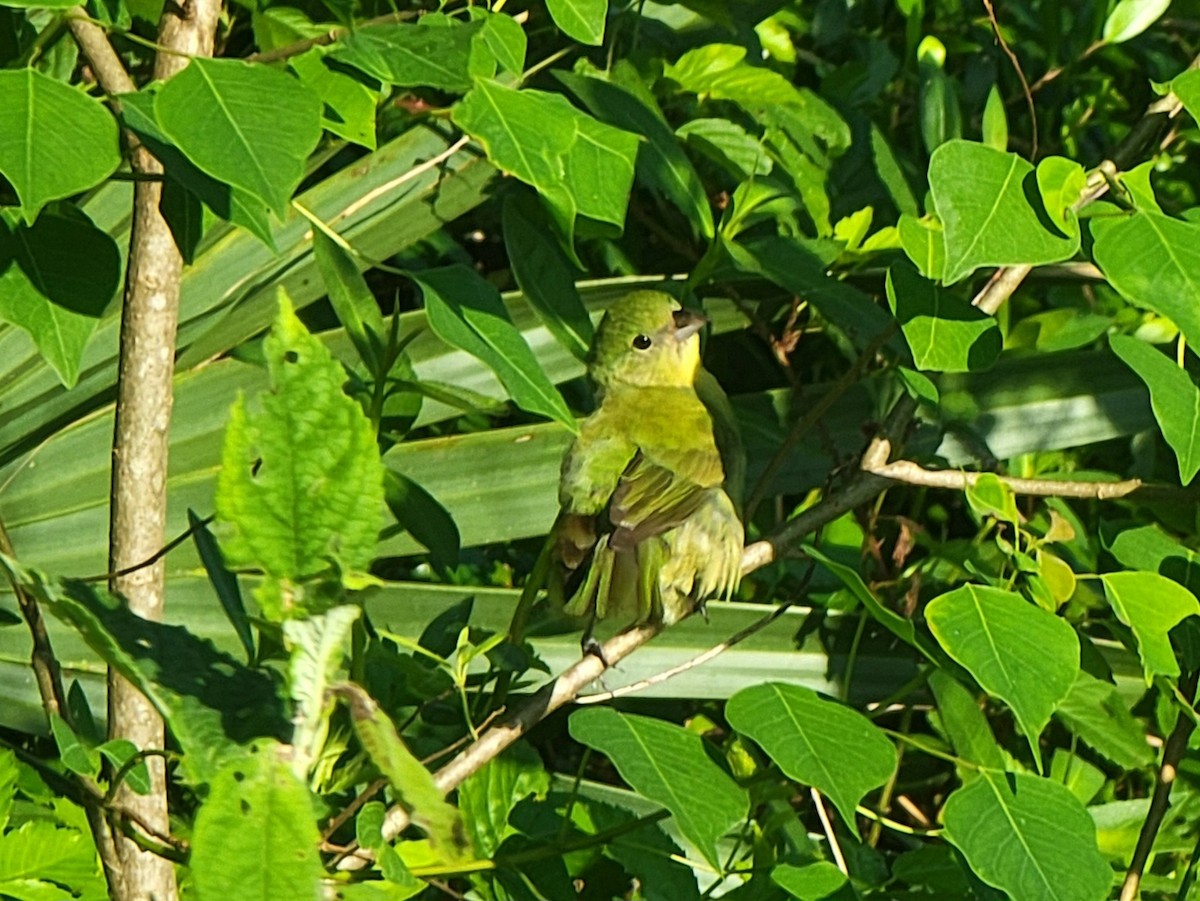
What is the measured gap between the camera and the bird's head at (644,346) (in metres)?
2.74

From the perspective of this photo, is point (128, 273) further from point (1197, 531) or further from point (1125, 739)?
point (1197, 531)

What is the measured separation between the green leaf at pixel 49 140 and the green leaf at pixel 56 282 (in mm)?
167

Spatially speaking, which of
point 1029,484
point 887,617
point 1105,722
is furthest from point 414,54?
point 1105,722

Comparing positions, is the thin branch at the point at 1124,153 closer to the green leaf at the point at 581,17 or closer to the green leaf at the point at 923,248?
the green leaf at the point at 923,248

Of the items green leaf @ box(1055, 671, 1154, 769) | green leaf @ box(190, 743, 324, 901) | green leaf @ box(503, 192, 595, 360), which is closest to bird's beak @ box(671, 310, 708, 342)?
green leaf @ box(503, 192, 595, 360)

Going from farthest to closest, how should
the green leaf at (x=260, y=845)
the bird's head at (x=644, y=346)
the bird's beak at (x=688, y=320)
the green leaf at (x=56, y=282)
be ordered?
the bird's head at (x=644, y=346) → the bird's beak at (x=688, y=320) → the green leaf at (x=56, y=282) → the green leaf at (x=260, y=845)

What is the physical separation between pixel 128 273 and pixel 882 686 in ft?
4.57

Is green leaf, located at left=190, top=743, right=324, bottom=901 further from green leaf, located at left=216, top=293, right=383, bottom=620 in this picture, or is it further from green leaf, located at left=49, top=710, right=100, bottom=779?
green leaf, located at left=49, top=710, right=100, bottom=779

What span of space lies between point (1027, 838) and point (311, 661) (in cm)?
71

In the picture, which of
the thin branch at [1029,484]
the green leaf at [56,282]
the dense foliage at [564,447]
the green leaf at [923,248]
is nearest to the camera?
the dense foliage at [564,447]

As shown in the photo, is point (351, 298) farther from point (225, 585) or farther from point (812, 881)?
point (812, 881)

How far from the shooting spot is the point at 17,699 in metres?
2.27

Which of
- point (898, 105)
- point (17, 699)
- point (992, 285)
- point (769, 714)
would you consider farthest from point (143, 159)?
point (898, 105)

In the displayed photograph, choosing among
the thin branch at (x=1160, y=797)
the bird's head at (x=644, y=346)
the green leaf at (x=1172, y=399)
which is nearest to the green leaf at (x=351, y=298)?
the green leaf at (x=1172, y=399)
